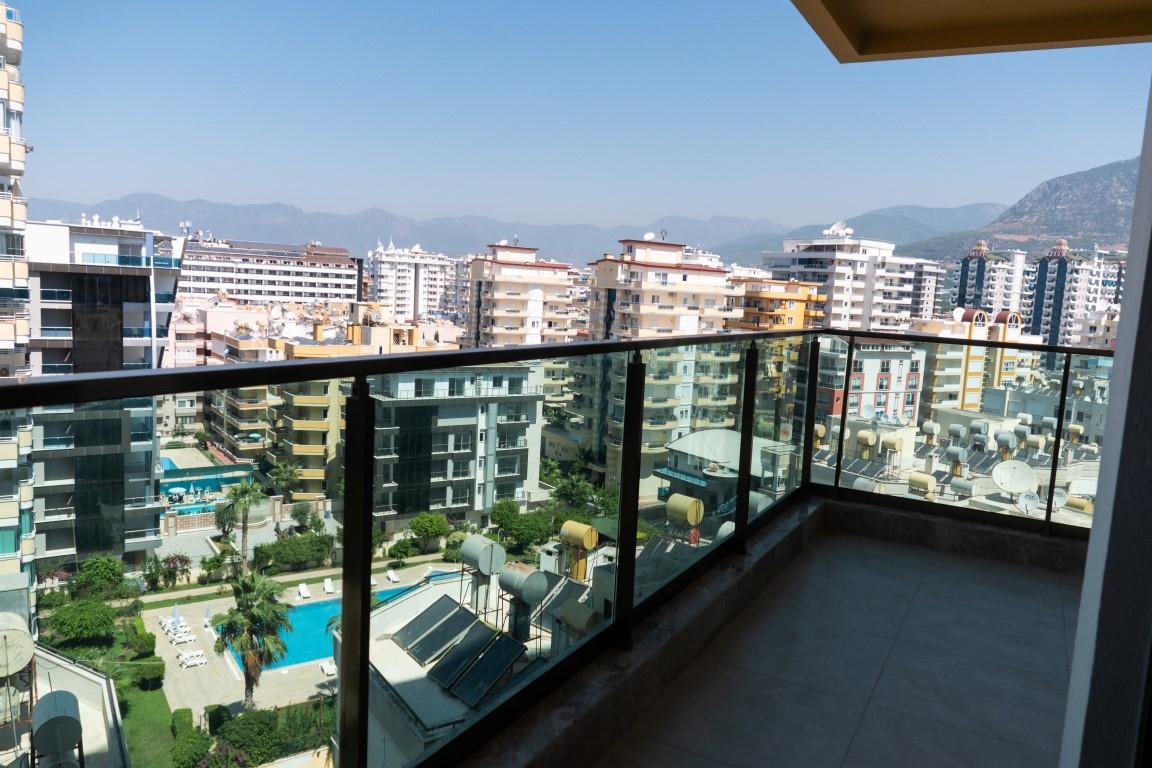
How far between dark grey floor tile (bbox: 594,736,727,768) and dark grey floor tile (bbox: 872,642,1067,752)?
67cm

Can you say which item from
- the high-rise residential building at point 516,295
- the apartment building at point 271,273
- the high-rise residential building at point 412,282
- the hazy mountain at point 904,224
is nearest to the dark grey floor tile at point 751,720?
the high-rise residential building at point 516,295

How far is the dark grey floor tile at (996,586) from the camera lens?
10.2ft

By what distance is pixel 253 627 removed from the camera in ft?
3.71

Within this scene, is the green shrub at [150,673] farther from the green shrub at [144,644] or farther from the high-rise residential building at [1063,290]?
the high-rise residential building at [1063,290]

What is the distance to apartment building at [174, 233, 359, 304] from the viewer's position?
11212 centimetres

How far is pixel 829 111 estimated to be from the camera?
109 metres

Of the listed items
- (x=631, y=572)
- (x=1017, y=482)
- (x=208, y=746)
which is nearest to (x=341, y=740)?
(x=208, y=746)

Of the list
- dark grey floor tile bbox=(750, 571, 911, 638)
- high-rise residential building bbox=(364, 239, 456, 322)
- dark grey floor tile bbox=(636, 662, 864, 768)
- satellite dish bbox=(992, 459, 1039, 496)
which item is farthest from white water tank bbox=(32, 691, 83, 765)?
high-rise residential building bbox=(364, 239, 456, 322)

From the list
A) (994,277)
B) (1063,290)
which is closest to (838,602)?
(1063,290)

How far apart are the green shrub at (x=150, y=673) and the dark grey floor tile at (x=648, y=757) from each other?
1.23 m

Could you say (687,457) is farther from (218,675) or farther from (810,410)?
(218,675)

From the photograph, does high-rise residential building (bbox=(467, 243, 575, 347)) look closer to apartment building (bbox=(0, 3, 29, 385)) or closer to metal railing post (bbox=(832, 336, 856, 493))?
apartment building (bbox=(0, 3, 29, 385))

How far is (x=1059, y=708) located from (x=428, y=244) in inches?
6623

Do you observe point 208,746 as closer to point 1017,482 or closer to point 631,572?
point 631,572
